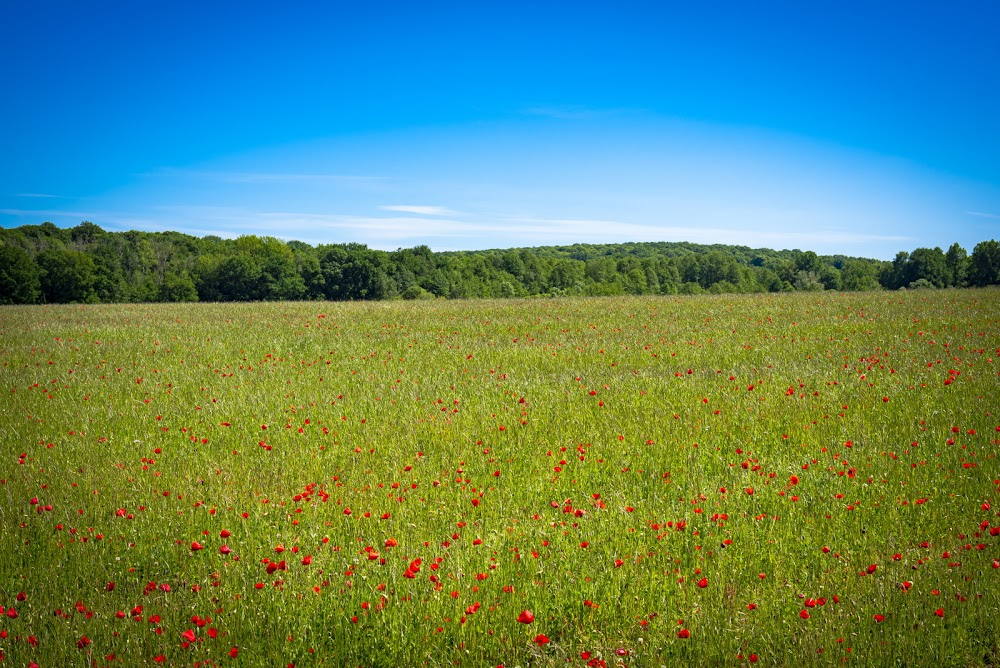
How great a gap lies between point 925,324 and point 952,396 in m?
10.4

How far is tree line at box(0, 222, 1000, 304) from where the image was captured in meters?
52.1

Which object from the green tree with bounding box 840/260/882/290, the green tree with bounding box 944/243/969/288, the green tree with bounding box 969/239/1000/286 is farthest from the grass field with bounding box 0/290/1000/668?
the green tree with bounding box 840/260/882/290

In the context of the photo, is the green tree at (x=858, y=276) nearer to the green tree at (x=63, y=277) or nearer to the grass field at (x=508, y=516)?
the grass field at (x=508, y=516)

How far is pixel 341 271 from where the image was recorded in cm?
6806

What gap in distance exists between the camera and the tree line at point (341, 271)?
171 ft

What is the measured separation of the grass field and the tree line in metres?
50.5

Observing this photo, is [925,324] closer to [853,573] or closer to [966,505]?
[966,505]

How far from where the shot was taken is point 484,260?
339ft

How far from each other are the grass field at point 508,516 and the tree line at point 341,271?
5047 centimetres

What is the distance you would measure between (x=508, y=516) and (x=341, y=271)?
6674 cm

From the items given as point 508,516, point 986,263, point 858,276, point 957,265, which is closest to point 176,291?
point 508,516

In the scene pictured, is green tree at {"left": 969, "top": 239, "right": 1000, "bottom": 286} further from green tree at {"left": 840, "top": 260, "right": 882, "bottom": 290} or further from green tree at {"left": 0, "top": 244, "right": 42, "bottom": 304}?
green tree at {"left": 0, "top": 244, "right": 42, "bottom": 304}

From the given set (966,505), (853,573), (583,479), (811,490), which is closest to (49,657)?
(583,479)

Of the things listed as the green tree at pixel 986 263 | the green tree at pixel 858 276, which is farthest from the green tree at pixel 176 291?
the green tree at pixel 858 276
